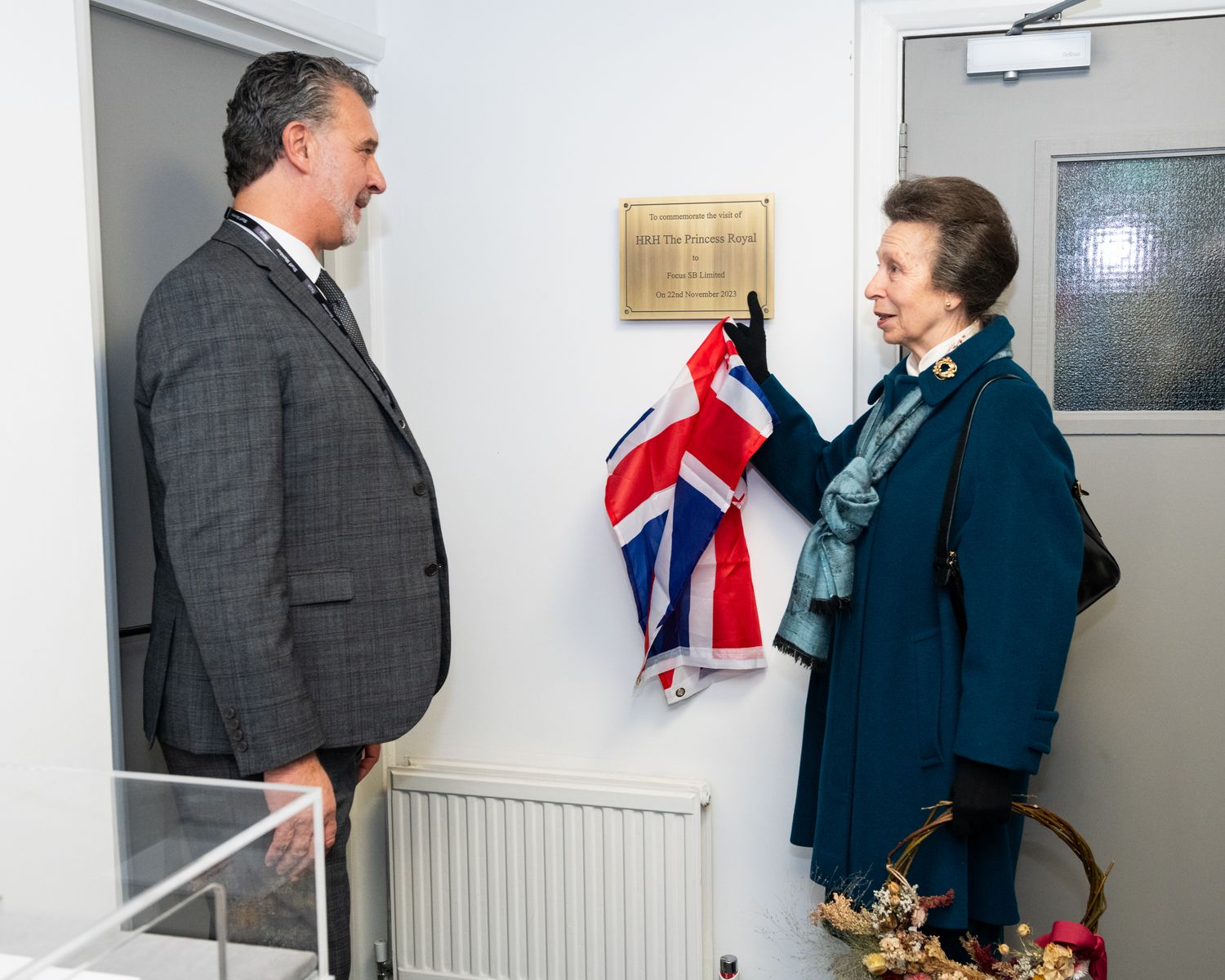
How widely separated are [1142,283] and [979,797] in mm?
1045

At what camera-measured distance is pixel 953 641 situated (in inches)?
71.5

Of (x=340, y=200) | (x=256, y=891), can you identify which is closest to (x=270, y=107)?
(x=340, y=200)

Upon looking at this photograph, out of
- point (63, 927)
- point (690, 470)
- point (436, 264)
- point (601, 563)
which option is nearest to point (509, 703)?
point (601, 563)

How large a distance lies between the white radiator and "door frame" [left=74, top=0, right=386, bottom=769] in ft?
2.70

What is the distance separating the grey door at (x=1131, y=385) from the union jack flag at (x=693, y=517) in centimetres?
58

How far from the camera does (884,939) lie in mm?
1361

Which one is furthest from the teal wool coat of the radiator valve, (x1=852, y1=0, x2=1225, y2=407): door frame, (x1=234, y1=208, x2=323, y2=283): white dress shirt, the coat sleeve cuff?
the radiator valve

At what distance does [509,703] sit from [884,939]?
124 centimetres

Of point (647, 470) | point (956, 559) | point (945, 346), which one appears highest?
point (945, 346)

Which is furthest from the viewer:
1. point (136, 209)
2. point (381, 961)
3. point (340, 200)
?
point (381, 961)

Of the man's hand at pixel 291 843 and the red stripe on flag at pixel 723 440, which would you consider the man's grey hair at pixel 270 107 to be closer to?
the red stripe on flag at pixel 723 440

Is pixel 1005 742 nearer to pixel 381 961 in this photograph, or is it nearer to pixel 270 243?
pixel 270 243

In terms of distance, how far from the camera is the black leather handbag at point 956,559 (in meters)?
1.80

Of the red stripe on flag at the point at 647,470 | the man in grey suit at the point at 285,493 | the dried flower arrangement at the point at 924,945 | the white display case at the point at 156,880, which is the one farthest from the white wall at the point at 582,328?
the white display case at the point at 156,880
